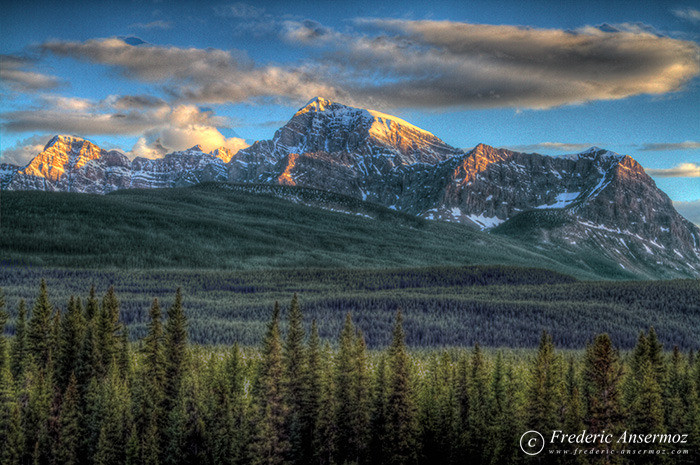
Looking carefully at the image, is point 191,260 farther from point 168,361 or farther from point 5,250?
point 168,361

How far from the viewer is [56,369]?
21.9m

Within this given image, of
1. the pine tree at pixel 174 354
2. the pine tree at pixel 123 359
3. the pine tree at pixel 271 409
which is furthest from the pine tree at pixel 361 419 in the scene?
the pine tree at pixel 123 359

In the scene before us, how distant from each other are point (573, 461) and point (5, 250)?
13950 cm

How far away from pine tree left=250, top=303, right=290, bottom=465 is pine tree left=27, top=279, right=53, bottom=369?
10017 millimetres

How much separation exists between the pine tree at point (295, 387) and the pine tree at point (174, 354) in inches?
163

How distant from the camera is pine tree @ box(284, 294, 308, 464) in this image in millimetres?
18625

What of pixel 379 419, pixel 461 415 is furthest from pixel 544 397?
pixel 379 419

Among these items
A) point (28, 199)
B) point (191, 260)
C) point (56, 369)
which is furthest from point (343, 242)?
point (56, 369)

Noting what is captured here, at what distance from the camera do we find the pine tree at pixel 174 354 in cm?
2002

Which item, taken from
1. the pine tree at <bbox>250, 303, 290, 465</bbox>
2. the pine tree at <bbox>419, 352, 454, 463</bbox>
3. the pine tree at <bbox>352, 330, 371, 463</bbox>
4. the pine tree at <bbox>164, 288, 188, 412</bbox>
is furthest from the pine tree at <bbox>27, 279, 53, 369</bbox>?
the pine tree at <bbox>419, 352, 454, 463</bbox>

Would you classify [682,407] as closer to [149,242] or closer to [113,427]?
[113,427]

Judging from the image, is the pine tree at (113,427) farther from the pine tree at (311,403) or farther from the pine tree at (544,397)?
the pine tree at (544,397)

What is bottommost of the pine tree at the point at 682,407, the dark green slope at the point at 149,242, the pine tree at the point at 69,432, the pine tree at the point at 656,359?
the pine tree at the point at 69,432

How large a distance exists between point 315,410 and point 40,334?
Answer: 12265 mm
